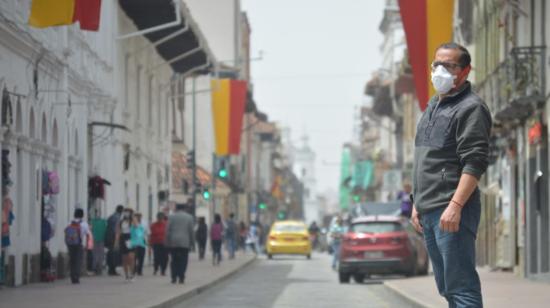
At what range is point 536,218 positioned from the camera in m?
33.8

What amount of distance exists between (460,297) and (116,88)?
34687 mm

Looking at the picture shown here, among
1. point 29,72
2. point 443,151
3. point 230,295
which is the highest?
point 29,72

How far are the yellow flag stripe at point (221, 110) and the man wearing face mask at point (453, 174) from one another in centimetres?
4673

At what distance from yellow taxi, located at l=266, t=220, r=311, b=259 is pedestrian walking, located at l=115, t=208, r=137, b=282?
2963cm

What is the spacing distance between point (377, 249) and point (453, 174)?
26.5 metres

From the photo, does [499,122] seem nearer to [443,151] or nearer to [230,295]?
[230,295]

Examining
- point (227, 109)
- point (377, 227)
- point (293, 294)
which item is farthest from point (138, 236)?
point (227, 109)

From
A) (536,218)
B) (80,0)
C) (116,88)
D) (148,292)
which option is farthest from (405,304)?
(116,88)

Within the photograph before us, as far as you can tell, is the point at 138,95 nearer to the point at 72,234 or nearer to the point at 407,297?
the point at 72,234

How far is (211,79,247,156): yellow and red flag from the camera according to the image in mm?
56969

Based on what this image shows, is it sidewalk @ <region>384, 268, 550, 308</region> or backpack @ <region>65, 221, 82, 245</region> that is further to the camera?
backpack @ <region>65, 221, 82, 245</region>

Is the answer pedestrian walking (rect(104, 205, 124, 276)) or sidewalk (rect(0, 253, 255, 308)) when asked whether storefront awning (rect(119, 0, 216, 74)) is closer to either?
pedestrian walking (rect(104, 205, 124, 276))

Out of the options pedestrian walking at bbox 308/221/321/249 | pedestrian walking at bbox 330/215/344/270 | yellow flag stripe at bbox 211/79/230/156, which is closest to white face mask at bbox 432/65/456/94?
pedestrian walking at bbox 330/215/344/270

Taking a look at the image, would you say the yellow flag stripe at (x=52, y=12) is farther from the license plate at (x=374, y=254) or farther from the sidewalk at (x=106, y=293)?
the license plate at (x=374, y=254)
